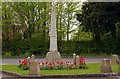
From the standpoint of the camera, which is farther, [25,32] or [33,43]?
[25,32]

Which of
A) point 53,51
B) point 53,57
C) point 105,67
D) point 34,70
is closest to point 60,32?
point 53,51

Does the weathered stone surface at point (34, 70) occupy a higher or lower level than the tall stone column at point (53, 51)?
lower

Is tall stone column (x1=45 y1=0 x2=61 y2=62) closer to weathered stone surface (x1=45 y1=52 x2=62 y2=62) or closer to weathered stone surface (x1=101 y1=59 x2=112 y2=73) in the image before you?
weathered stone surface (x1=45 y1=52 x2=62 y2=62)

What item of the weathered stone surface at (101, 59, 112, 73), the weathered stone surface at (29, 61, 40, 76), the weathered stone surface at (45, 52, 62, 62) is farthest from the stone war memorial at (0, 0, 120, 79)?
the weathered stone surface at (29, 61, 40, 76)

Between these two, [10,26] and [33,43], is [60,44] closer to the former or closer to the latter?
[33,43]

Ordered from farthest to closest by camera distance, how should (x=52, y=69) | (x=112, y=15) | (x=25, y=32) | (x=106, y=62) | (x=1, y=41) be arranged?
(x=25, y=32) → (x=1, y=41) → (x=112, y=15) → (x=52, y=69) → (x=106, y=62)

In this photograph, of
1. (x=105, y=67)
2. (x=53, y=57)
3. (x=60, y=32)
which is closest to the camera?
(x=105, y=67)

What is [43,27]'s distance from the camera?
132ft

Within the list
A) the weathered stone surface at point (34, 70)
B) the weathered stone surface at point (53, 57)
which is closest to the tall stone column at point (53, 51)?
the weathered stone surface at point (53, 57)

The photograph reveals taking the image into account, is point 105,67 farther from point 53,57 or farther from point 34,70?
point 53,57

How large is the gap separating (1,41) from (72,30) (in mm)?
10062

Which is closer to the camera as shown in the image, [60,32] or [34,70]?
[34,70]

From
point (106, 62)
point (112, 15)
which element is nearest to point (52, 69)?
point (106, 62)

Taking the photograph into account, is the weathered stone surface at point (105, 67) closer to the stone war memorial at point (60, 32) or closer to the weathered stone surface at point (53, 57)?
the weathered stone surface at point (53, 57)
